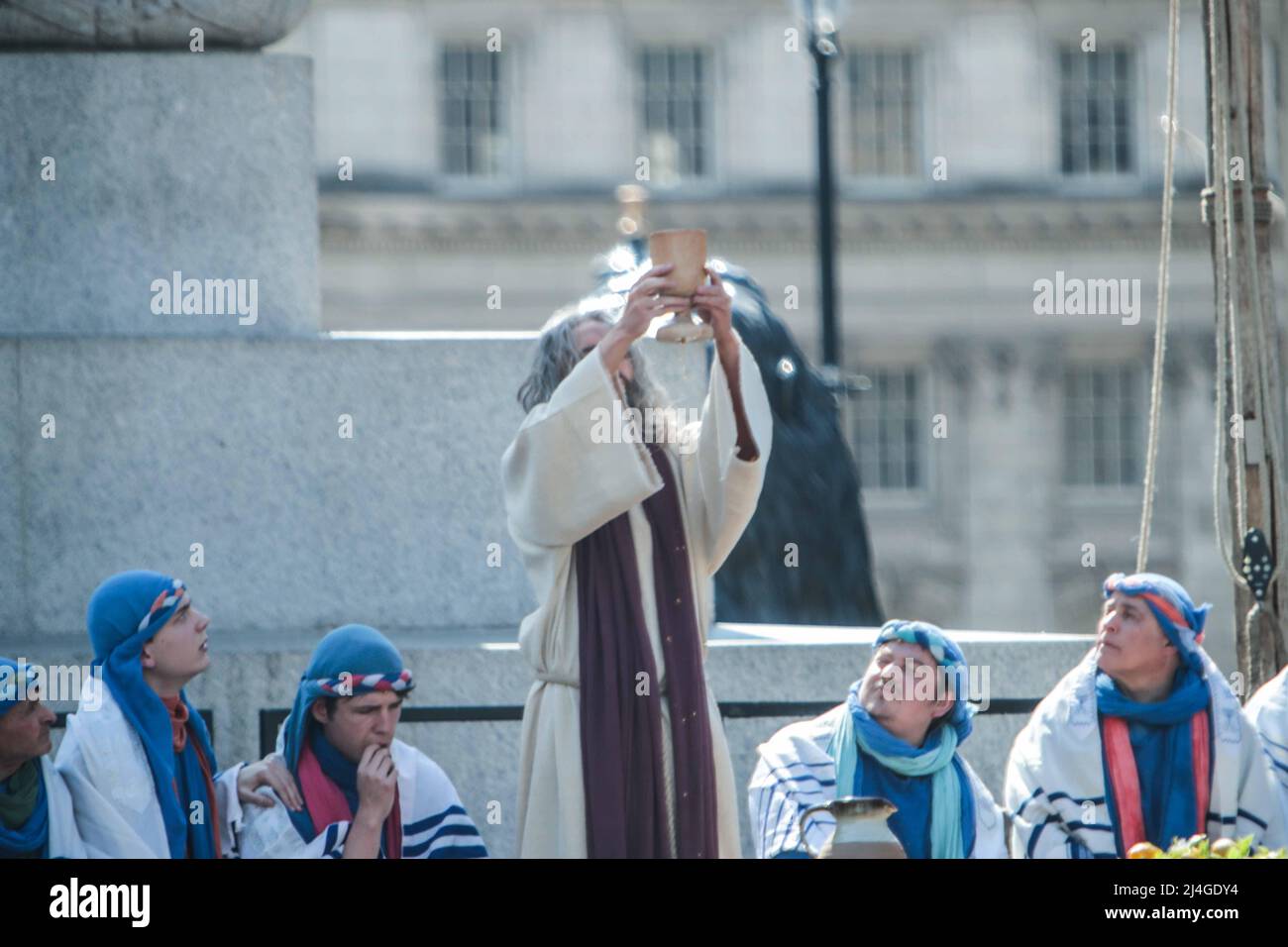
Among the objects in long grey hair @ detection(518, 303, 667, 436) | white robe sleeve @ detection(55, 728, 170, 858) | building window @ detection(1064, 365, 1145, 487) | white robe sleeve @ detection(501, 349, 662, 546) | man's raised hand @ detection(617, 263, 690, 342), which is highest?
building window @ detection(1064, 365, 1145, 487)

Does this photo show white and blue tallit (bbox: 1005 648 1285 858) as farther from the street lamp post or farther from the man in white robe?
the street lamp post

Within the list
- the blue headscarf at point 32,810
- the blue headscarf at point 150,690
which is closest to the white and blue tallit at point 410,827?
the blue headscarf at point 150,690

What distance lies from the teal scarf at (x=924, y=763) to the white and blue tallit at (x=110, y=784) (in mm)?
1379

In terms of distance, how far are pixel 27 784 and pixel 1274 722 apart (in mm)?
2970

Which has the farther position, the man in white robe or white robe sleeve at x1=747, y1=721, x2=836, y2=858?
white robe sleeve at x1=747, y1=721, x2=836, y2=858

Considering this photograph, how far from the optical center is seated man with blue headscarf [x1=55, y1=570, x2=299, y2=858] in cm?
528

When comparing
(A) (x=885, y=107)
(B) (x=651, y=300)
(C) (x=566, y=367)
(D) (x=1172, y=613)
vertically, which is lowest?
(D) (x=1172, y=613)

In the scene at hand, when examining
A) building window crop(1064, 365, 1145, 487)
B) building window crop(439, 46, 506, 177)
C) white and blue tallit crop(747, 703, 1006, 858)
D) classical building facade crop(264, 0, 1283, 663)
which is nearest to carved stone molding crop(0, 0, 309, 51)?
white and blue tallit crop(747, 703, 1006, 858)

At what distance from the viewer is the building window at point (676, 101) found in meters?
38.7

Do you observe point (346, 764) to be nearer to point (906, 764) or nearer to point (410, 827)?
point (410, 827)

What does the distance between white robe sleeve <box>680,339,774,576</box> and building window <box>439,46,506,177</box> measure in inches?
1308

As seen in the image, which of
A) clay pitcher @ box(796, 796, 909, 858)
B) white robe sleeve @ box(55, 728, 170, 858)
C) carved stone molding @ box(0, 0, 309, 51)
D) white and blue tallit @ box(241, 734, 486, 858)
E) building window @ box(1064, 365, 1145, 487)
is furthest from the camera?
building window @ box(1064, 365, 1145, 487)

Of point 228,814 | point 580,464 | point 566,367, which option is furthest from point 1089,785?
point 228,814

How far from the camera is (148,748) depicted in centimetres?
535
